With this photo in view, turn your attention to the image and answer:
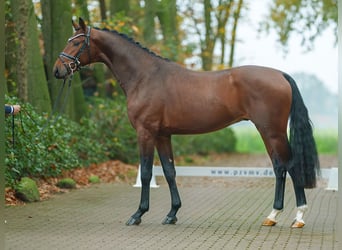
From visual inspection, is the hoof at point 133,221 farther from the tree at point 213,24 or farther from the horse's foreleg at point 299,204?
the tree at point 213,24

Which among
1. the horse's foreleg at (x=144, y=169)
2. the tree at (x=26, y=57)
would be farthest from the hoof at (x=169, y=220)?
the tree at (x=26, y=57)

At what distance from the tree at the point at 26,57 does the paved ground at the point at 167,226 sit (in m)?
2.02

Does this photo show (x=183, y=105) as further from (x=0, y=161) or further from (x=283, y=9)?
(x=283, y=9)

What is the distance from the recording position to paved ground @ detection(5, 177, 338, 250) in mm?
7973

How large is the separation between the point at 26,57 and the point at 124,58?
424 centimetres

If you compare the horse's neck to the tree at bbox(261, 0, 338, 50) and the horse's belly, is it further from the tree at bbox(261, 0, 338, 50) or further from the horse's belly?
the tree at bbox(261, 0, 338, 50)

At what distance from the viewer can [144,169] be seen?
9586mm

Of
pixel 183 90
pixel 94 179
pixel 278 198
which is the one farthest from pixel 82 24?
pixel 94 179

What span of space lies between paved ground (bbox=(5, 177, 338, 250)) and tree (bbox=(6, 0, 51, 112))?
202 centimetres

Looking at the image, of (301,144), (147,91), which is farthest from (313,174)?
(147,91)

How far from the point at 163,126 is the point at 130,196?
11.4 ft

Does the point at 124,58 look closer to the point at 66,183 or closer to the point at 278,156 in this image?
the point at 278,156

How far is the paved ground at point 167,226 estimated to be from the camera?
7.97m

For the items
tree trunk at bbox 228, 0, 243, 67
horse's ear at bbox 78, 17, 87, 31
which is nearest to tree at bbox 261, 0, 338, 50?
tree trunk at bbox 228, 0, 243, 67
